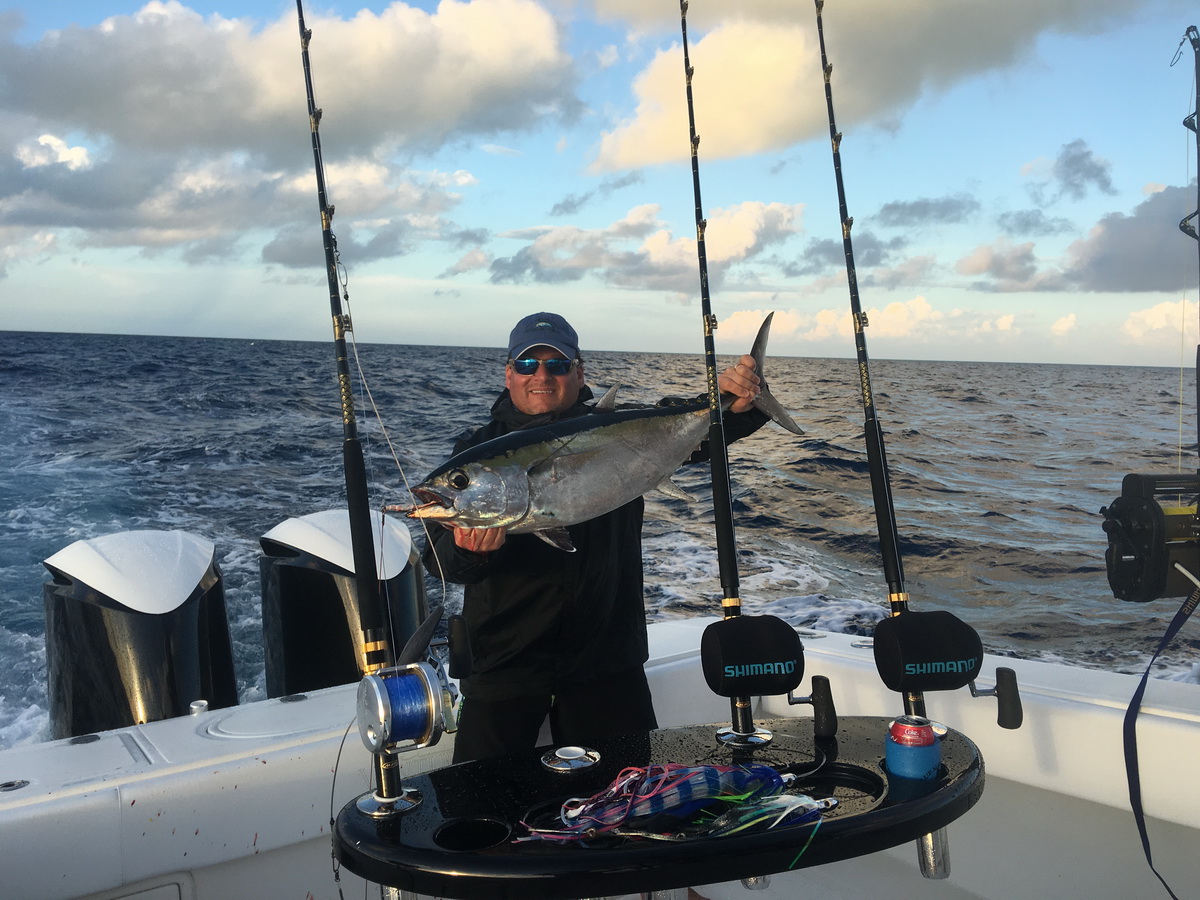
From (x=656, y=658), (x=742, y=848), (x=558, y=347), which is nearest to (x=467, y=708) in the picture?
(x=656, y=658)

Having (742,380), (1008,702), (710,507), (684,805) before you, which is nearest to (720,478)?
(742,380)

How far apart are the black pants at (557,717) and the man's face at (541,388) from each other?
83 cm

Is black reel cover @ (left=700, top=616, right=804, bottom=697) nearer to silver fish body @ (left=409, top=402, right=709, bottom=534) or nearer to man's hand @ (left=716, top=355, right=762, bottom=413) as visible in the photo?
silver fish body @ (left=409, top=402, right=709, bottom=534)

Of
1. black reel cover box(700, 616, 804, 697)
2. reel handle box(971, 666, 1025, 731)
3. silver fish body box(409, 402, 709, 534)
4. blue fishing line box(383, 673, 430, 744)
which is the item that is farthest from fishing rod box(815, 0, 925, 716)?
blue fishing line box(383, 673, 430, 744)

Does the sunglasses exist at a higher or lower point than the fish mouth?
higher

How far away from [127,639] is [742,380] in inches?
85.7

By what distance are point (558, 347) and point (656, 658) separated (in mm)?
1210

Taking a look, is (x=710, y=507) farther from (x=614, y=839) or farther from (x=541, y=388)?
(x=614, y=839)

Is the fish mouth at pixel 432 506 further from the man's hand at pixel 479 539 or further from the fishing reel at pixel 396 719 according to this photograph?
the fishing reel at pixel 396 719

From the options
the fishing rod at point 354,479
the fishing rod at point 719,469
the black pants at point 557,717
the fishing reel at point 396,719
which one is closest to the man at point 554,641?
the black pants at point 557,717

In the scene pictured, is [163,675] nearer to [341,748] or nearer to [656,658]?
[341,748]

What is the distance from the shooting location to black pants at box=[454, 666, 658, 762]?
8.31ft

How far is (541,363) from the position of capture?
8.94 ft

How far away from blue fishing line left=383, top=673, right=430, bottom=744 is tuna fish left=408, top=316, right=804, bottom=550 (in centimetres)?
46
